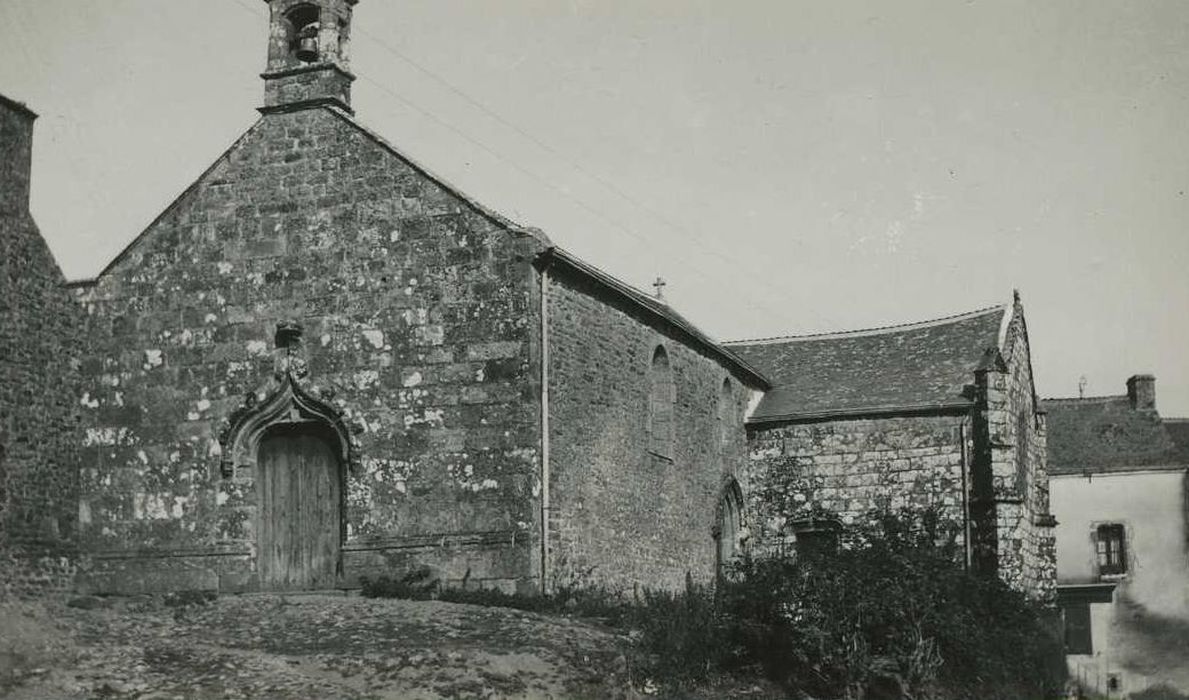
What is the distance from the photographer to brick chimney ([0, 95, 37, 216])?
22125 mm

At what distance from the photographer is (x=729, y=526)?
28.3m

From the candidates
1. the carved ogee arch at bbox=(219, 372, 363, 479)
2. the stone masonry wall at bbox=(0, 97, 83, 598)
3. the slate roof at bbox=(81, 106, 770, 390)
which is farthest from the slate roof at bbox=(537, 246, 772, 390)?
the stone masonry wall at bbox=(0, 97, 83, 598)

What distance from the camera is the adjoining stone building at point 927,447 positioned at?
26.8 m

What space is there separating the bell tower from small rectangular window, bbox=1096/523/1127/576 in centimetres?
3012

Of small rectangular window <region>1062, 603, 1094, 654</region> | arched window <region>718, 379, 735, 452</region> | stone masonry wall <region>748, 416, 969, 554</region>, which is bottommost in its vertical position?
small rectangular window <region>1062, 603, 1094, 654</region>

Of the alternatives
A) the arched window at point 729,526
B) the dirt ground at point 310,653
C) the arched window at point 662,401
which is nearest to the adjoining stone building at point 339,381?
the arched window at point 662,401

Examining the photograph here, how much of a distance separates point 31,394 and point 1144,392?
3420 centimetres

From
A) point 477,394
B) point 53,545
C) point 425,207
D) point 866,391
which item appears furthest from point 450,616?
point 866,391

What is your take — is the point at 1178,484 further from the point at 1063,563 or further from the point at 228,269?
the point at 228,269

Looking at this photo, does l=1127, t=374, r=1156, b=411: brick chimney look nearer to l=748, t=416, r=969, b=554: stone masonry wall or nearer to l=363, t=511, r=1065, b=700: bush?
l=748, t=416, r=969, b=554: stone masonry wall

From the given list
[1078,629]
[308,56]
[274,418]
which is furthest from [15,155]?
[1078,629]

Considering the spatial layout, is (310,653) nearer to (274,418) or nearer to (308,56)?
(274,418)

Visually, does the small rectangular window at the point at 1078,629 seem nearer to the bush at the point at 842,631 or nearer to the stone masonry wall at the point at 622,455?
the stone masonry wall at the point at 622,455

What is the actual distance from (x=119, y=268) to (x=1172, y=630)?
3279 centimetres
